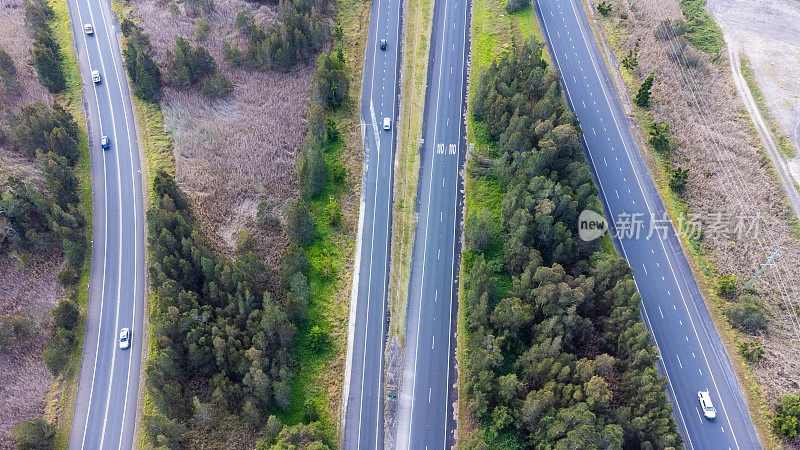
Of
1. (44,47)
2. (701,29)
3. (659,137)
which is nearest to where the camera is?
(659,137)

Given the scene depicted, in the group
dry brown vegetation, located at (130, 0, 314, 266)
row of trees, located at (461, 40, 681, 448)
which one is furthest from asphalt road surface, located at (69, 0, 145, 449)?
row of trees, located at (461, 40, 681, 448)

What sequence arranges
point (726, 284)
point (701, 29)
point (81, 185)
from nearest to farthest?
point (726, 284), point (81, 185), point (701, 29)

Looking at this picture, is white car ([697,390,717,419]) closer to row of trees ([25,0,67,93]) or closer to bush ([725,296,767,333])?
bush ([725,296,767,333])

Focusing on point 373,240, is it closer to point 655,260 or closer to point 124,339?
point 124,339

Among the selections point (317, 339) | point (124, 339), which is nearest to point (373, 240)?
point (317, 339)

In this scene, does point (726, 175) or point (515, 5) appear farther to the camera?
point (515, 5)

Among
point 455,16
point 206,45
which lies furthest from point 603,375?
point 206,45

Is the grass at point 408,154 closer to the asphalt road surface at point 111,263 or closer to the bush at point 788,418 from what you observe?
the asphalt road surface at point 111,263

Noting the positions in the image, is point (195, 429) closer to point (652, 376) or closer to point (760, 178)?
point (652, 376)
